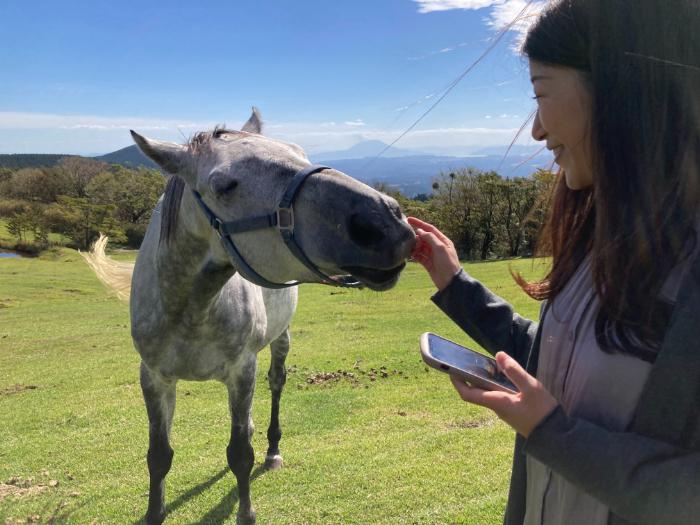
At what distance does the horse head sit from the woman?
2.37ft

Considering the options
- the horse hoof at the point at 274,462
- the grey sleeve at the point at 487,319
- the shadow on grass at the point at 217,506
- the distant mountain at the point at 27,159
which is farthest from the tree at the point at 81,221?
the distant mountain at the point at 27,159

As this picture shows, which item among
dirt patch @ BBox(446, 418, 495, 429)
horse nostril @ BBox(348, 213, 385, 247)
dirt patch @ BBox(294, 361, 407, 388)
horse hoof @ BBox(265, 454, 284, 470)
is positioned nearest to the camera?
horse nostril @ BBox(348, 213, 385, 247)

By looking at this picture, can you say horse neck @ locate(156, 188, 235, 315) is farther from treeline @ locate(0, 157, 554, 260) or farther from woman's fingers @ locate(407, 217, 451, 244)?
treeline @ locate(0, 157, 554, 260)

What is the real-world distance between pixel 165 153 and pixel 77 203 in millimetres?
48781

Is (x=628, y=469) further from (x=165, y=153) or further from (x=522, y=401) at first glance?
(x=165, y=153)

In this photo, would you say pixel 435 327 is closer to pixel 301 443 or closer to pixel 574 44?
pixel 301 443

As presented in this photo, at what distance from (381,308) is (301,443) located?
1039 cm

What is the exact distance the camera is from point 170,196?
9.25 feet

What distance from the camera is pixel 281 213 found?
210 cm

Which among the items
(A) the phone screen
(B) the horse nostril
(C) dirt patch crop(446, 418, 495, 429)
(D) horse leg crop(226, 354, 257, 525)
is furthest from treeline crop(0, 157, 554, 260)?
(A) the phone screen

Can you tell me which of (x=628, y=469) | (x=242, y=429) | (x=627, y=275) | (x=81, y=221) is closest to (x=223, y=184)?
(x=627, y=275)

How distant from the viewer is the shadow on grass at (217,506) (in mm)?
3955

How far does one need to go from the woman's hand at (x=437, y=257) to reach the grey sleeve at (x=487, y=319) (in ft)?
0.12

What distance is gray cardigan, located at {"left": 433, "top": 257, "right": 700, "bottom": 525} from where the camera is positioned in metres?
0.98
